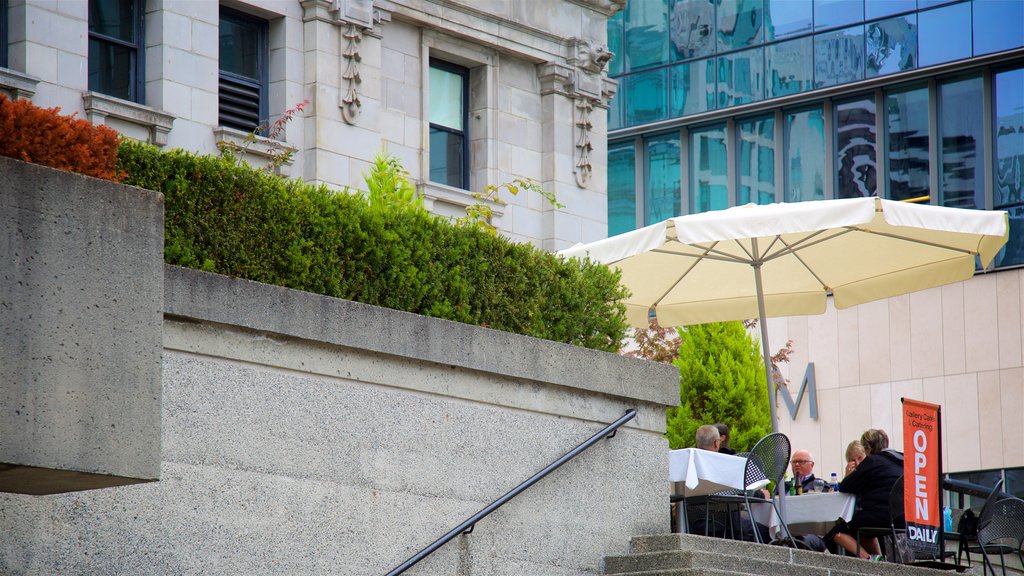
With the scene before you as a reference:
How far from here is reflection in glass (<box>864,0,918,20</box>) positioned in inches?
1129

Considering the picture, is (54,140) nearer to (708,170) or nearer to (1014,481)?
(1014,481)

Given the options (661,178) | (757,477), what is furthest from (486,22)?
(661,178)

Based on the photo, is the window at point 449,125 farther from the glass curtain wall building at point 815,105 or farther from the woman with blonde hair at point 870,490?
the glass curtain wall building at point 815,105

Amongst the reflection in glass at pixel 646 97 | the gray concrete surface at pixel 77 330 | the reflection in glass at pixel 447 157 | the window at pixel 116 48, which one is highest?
the reflection in glass at pixel 646 97

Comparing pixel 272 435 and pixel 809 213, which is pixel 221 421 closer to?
pixel 272 435

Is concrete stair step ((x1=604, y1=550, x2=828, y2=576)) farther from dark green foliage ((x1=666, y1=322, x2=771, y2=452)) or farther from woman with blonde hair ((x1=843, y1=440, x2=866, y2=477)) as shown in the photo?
dark green foliage ((x1=666, y1=322, x2=771, y2=452))

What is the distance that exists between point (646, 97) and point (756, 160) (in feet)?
9.59

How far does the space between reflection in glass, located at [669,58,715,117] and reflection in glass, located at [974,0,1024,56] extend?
5.74 metres

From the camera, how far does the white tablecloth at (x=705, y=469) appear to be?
1199cm

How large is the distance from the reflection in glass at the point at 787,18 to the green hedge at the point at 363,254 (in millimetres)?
19601

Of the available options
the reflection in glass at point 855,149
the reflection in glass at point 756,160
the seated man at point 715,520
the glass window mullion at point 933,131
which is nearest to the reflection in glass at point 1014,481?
the glass window mullion at point 933,131

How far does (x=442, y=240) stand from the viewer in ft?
35.1

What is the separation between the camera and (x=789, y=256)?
51.8 feet

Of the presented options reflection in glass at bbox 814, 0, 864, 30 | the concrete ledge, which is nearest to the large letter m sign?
reflection in glass at bbox 814, 0, 864, 30
